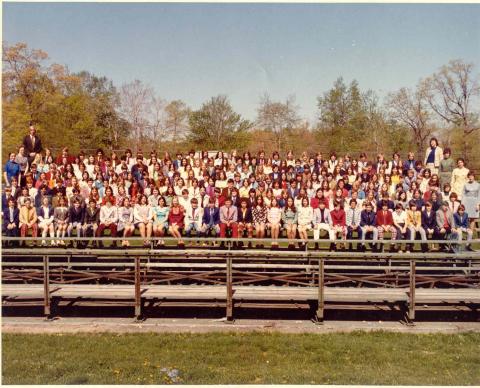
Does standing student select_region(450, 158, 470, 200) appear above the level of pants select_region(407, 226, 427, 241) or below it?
above

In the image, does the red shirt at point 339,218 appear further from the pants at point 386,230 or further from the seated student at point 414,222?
the seated student at point 414,222

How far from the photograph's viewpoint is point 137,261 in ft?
33.2

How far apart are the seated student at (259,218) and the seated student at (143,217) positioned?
2.90 m

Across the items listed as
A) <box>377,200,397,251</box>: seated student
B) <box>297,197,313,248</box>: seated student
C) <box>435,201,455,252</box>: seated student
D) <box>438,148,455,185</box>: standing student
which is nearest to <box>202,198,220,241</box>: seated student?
<box>297,197,313,248</box>: seated student

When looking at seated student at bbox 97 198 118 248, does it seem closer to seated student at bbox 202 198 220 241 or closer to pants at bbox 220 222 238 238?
seated student at bbox 202 198 220 241

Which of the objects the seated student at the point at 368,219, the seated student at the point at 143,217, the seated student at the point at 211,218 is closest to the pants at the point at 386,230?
the seated student at the point at 368,219

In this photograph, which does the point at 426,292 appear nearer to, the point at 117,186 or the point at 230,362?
the point at 230,362

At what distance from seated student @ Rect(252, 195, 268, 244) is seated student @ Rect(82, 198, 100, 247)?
4.40 meters

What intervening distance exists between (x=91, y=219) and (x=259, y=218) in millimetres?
4692

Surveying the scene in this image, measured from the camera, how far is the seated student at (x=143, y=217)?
1392 centimetres

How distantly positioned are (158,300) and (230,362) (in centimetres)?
328

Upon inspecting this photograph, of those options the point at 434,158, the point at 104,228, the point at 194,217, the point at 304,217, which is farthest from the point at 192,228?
the point at 434,158

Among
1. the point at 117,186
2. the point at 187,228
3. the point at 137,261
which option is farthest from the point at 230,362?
the point at 117,186

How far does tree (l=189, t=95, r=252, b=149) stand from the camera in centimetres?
4519
